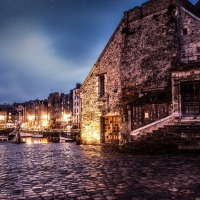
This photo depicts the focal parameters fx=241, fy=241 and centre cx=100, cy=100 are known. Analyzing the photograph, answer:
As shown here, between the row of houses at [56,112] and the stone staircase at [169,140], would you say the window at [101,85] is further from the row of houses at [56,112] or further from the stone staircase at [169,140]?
the row of houses at [56,112]

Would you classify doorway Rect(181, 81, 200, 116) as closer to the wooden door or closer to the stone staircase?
the stone staircase

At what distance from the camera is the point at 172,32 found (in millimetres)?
17828

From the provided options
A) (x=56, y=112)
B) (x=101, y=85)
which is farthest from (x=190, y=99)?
(x=56, y=112)

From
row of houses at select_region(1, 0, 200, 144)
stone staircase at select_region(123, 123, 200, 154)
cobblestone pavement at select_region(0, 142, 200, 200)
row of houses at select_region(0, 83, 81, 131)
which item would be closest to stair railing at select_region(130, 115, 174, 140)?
row of houses at select_region(1, 0, 200, 144)

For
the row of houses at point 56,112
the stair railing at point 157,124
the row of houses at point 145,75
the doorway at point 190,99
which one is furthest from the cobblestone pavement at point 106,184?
the row of houses at point 56,112

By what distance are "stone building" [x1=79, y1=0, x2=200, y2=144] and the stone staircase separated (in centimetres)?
110

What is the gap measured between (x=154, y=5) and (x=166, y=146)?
12168 mm

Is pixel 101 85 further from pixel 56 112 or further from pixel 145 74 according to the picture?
pixel 56 112

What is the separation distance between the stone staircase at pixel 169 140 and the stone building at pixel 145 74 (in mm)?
1101

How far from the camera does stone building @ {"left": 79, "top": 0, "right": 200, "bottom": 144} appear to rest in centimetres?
1508

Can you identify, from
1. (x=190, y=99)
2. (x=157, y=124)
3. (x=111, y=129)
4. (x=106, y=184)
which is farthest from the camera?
(x=111, y=129)

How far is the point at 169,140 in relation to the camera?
12.8 meters

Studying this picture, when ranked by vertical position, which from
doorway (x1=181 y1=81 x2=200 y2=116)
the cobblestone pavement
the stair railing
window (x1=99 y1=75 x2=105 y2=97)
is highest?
window (x1=99 y1=75 x2=105 y2=97)

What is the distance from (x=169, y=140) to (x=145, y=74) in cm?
756
